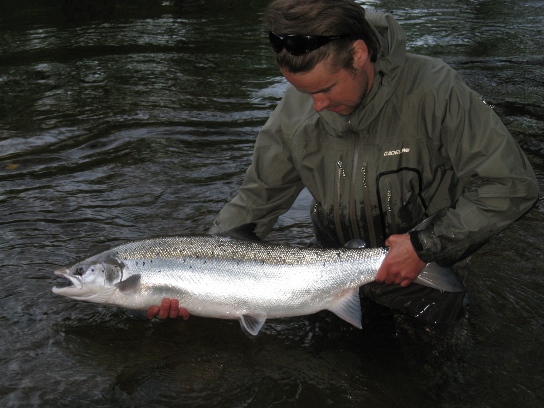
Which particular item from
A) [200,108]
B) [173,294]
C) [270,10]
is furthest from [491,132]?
[200,108]

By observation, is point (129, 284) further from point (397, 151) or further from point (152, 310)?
point (397, 151)

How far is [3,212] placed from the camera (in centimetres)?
648

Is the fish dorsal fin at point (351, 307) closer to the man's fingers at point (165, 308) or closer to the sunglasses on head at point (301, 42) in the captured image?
the man's fingers at point (165, 308)

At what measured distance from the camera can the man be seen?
3426mm

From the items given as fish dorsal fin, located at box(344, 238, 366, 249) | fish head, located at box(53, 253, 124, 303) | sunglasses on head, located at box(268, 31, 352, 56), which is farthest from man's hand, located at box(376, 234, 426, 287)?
Answer: fish head, located at box(53, 253, 124, 303)

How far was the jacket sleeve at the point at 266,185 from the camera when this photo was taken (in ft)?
13.6

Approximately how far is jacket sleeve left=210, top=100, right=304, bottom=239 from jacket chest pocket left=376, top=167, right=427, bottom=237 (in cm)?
59

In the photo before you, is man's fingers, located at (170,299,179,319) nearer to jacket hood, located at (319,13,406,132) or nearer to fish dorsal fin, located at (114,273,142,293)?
fish dorsal fin, located at (114,273,142,293)

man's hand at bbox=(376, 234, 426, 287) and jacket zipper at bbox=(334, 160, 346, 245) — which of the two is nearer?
man's hand at bbox=(376, 234, 426, 287)

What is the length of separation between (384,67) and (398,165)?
1.84 feet

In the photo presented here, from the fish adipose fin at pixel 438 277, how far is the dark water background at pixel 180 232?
2.07 ft

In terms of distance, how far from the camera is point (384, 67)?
3.70m

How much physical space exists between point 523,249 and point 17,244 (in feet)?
13.7

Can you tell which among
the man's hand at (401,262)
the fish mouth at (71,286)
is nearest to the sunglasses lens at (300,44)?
the man's hand at (401,262)
